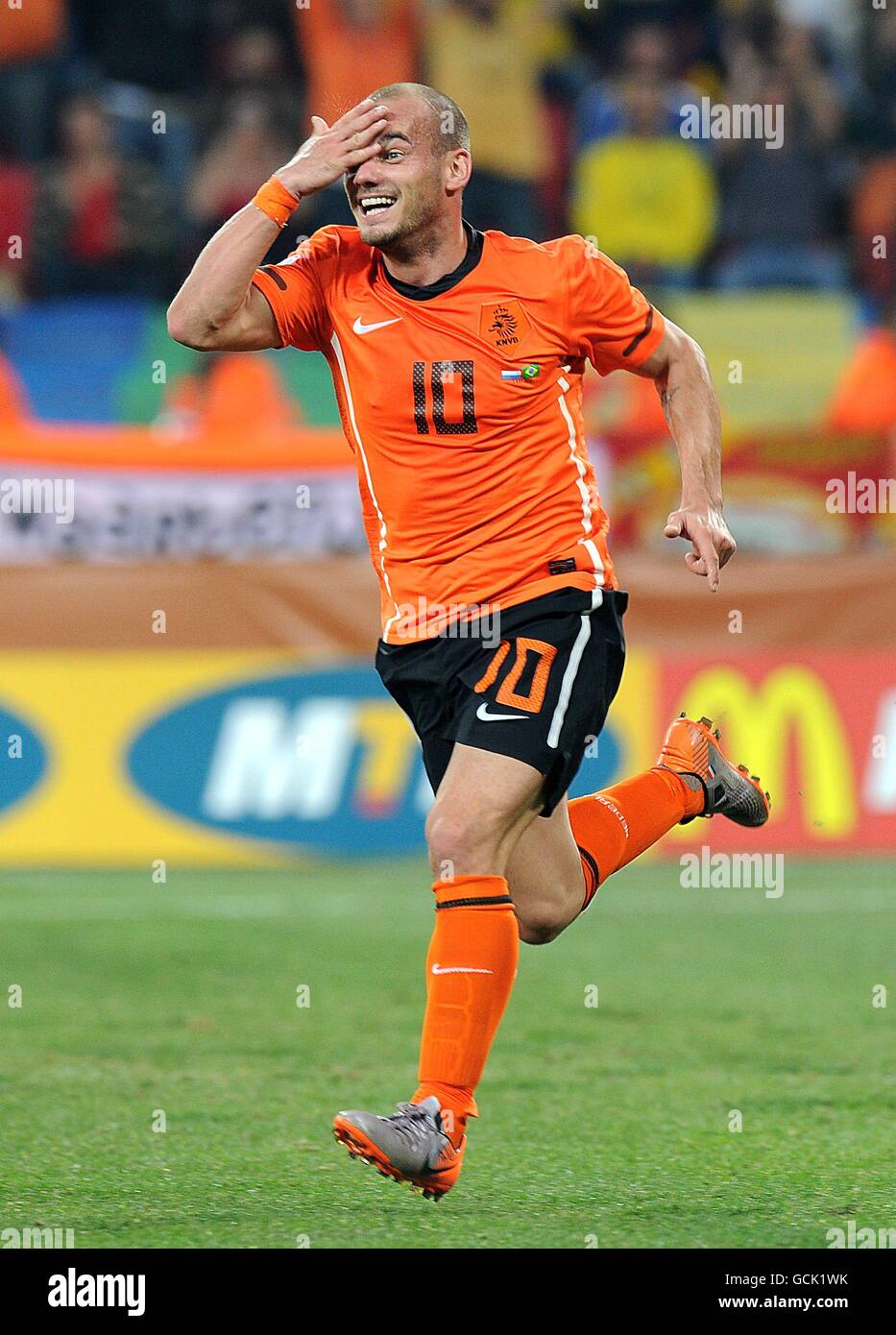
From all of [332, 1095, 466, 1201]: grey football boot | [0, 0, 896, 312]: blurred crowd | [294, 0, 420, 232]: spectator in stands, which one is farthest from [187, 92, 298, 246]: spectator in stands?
[332, 1095, 466, 1201]: grey football boot

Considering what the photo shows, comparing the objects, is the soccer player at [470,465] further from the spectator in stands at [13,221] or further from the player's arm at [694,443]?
the spectator in stands at [13,221]

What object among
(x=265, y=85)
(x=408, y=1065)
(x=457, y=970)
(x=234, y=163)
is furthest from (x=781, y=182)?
(x=457, y=970)

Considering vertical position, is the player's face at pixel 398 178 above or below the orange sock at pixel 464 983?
above

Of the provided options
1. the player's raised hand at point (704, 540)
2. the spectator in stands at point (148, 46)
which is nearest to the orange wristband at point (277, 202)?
the player's raised hand at point (704, 540)

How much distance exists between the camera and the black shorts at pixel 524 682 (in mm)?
4512

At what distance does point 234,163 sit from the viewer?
14.2 m

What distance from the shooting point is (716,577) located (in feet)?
15.4

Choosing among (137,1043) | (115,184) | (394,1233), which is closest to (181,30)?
(115,184)

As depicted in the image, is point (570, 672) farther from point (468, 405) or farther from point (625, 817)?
point (625, 817)

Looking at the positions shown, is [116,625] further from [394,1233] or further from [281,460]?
[394,1233]

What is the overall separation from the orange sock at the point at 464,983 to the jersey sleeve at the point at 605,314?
4.40ft

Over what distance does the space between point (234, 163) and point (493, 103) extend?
6.32 ft

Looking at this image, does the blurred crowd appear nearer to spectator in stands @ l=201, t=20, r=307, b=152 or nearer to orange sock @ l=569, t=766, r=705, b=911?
spectator in stands @ l=201, t=20, r=307, b=152

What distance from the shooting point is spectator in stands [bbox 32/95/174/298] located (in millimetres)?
13914
